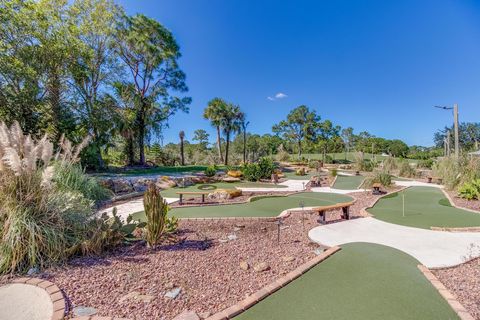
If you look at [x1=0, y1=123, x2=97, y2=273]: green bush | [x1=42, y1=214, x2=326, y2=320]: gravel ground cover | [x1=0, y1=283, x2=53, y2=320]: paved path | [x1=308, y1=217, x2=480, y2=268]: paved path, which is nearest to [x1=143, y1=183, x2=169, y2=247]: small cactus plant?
[x1=42, y1=214, x2=326, y2=320]: gravel ground cover

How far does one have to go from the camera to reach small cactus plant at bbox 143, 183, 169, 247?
129 inches

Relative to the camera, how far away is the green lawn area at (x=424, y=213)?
15.3 feet

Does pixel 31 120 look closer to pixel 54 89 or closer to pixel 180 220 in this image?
pixel 54 89

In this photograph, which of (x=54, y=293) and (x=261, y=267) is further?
(x=261, y=267)

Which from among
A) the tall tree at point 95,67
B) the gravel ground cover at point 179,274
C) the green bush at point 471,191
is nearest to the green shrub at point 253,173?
the green bush at point 471,191

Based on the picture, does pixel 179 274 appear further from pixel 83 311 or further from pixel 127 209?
pixel 127 209

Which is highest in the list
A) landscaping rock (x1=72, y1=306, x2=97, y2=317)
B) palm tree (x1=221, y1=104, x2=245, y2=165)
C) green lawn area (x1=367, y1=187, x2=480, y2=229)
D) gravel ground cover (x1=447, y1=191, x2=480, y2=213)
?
palm tree (x1=221, y1=104, x2=245, y2=165)

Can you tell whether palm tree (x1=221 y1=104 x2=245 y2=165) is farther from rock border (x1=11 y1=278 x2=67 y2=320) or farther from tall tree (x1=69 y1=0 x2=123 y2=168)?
rock border (x1=11 y1=278 x2=67 y2=320)

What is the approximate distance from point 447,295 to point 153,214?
3.56 m

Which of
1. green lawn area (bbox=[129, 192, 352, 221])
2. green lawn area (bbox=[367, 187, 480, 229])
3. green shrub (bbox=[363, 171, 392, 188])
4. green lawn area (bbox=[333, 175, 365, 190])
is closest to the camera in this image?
green lawn area (bbox=[367, 187, 480, 229])

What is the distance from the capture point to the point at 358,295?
2.26 m

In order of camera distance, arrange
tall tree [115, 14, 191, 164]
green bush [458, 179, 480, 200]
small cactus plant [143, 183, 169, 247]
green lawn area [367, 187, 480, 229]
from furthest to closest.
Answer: tall tree [115, 14, 191, 164] < green bush [458, 179, 480, 200] < green lawn area [367, 187, 480, 229] < small cactus plant [143, 183, 169, 247]

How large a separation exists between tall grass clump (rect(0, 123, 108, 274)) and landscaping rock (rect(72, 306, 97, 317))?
1.14 m

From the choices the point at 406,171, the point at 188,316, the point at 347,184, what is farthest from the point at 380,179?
the point at 188,316
